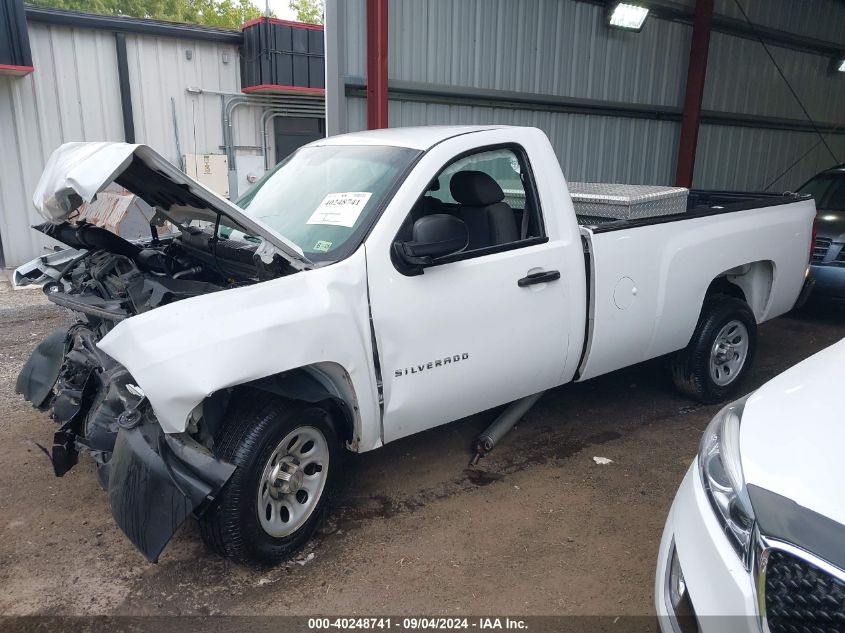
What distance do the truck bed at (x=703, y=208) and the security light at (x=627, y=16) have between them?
4.25 metres

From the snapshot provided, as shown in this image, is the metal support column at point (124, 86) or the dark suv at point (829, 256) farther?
the metal support column at point (124, 86)

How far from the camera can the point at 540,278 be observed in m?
3.78

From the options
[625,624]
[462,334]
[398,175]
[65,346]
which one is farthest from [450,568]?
[65,346]

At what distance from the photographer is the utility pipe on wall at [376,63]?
6910 millimetres

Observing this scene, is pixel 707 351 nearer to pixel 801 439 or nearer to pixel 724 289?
pixel 724 289

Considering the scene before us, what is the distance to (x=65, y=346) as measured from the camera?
3879mm

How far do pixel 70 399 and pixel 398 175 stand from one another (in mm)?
2033

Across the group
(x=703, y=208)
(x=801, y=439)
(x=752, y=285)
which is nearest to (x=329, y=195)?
(x=801, y=439)

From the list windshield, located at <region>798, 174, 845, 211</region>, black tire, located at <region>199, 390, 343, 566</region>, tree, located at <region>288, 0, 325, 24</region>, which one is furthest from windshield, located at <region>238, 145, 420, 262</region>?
tree, located at <region>288, 0, 325, 24</region>

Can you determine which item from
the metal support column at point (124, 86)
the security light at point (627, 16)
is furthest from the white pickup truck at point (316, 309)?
the metal support column at point (124, 86)

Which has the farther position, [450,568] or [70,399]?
[70,399]

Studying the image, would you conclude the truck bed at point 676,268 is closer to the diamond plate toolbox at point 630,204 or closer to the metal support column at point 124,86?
the diamond plate toolbox at point 630,204

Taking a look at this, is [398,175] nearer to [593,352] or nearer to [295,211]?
[295,211]

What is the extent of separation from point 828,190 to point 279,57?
8718 mm
